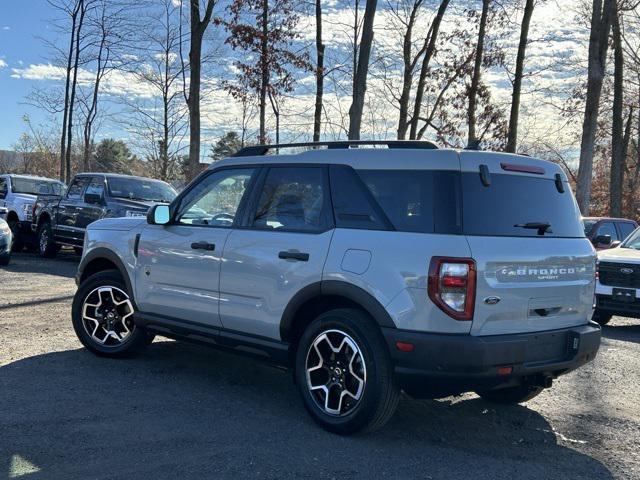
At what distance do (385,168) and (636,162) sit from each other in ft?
137

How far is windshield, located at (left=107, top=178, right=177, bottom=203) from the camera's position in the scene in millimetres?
13398

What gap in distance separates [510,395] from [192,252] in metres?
2.88

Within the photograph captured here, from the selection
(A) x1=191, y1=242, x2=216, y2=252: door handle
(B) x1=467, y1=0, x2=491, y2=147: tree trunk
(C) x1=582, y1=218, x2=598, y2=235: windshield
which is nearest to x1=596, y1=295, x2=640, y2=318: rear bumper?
(C) x1=582, y1=218, x2=598, y2=235: windshield

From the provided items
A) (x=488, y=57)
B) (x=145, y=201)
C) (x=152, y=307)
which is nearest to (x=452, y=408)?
(x=152, y=307)

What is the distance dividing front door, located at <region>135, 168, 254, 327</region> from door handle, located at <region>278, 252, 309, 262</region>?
26.3 inches

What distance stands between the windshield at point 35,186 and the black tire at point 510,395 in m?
15.8

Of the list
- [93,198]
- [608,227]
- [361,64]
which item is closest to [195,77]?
[361,64]

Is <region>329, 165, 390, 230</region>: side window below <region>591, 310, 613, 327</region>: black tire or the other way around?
the other way around

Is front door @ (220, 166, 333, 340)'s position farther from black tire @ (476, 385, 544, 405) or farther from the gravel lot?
black tire @ (476, 385, 544, 405)

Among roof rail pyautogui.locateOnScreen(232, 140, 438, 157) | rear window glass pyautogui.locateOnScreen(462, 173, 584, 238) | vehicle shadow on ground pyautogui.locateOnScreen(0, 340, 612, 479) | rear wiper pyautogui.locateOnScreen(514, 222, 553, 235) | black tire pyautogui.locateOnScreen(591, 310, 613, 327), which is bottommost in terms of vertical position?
vehicle shadow on ground pyautogui.locateOnScreen(0, 340, 612, 479)

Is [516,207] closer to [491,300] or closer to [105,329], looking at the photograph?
[491,300]

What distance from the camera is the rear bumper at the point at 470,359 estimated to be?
12.7 ft

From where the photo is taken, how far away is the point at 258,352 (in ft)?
16.0

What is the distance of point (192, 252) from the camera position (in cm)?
534
